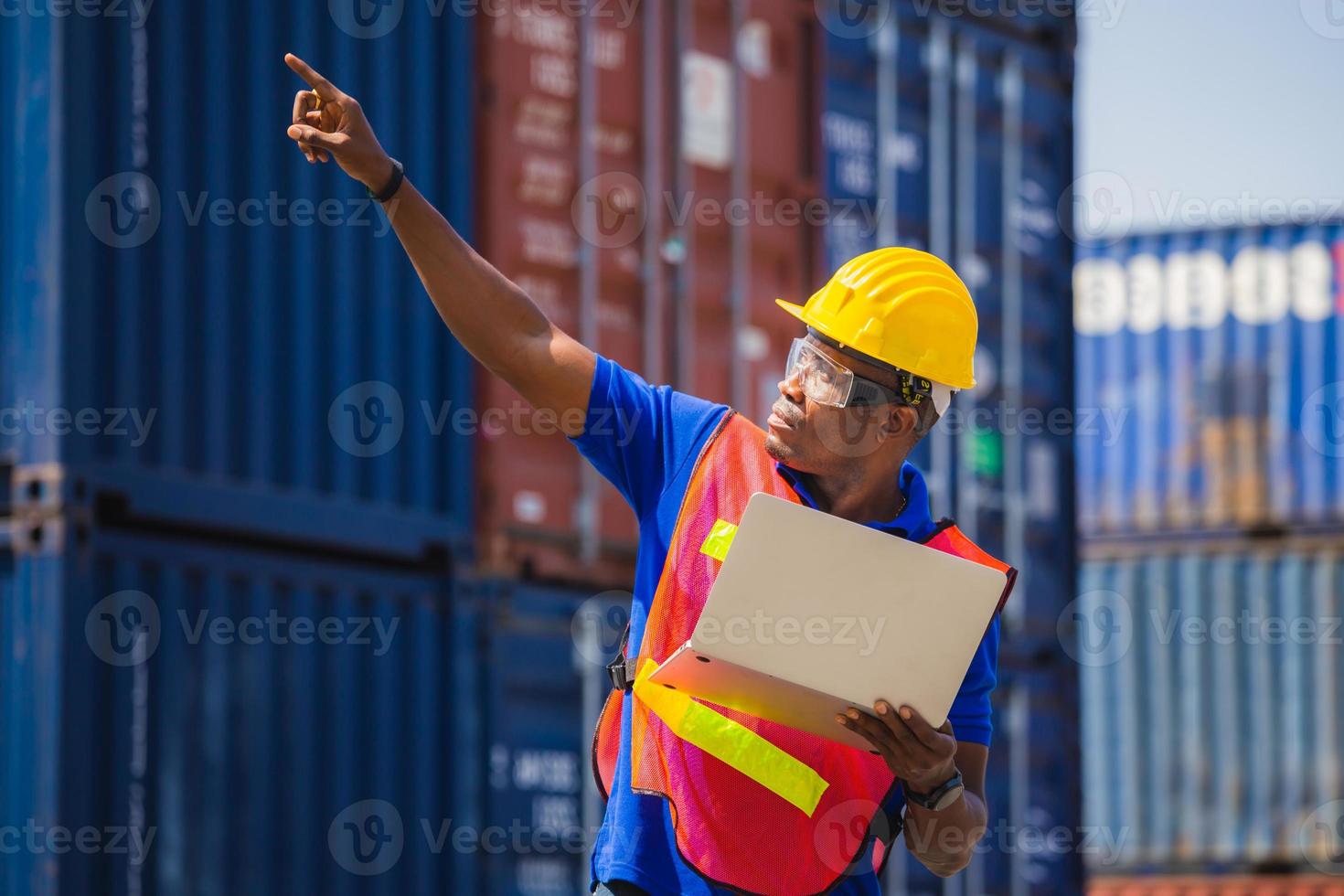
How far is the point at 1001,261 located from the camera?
11375mm

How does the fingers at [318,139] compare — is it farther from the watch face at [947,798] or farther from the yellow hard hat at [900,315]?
the watch face at [947,798]

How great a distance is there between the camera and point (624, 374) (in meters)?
3.48

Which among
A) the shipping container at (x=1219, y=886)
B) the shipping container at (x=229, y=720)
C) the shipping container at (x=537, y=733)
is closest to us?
the shipping container at (x=229, y=720)

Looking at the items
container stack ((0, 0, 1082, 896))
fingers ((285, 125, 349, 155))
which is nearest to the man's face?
fingers ((285, 125, 349, 155))

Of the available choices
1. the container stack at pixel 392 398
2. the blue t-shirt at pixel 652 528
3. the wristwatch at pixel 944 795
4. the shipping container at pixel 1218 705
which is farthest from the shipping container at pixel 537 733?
the shipping container at pixel 1218 705

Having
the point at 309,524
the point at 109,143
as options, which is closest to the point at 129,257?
the point at 109,143

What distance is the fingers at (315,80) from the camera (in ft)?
10.3

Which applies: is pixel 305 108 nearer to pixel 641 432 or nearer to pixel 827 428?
pixel 641 432

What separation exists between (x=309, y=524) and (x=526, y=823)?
5.74ft

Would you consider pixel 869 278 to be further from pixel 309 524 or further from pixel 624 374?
pixel 309 524

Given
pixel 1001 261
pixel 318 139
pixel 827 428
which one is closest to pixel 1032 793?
pixel 1001 261

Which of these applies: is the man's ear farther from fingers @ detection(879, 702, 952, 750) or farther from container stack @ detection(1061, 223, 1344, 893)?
container stack @ detection(1061, 223, 1344, 893)

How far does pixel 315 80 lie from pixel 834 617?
1.24m

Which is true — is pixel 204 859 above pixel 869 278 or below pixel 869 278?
below
